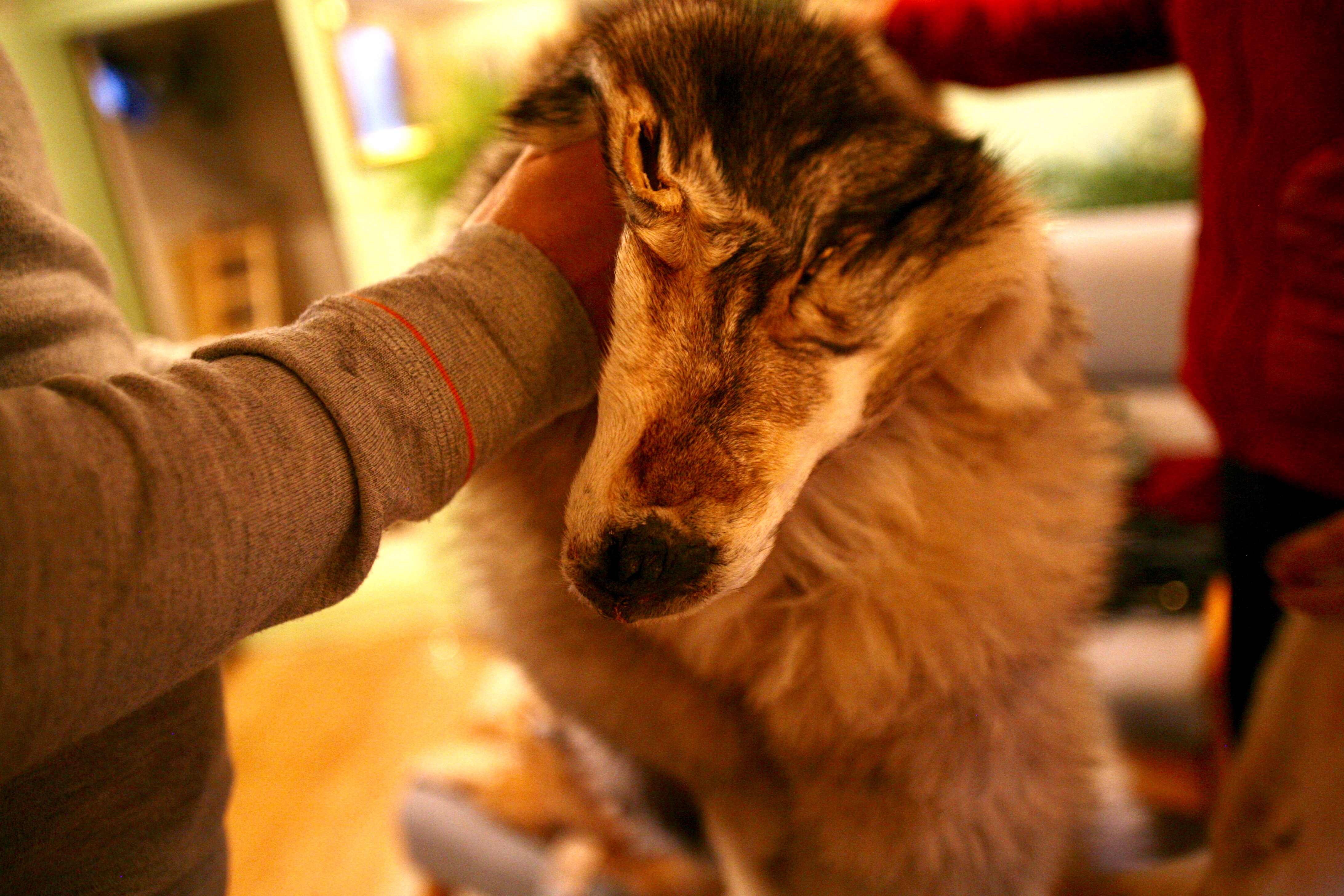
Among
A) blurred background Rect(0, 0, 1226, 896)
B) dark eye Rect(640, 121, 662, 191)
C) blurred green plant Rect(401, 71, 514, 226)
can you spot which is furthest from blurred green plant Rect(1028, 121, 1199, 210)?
dark eye Rect(640, 121, 662, 191)

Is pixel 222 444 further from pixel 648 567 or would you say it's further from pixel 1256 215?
pixel 1256 215

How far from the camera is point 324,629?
1.98 metres

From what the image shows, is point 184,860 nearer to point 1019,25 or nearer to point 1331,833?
point 1331,833

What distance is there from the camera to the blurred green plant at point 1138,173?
2742 millimetres

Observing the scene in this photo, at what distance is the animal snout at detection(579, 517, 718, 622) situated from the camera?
52 cm

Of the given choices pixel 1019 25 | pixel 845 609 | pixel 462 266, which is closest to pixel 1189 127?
pixel 1019 25

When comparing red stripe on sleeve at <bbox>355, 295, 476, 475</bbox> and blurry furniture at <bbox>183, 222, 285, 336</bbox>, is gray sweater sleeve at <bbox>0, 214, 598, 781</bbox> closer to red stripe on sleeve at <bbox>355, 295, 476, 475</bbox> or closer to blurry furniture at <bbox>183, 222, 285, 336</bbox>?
red stripe on sleeve at <bbox>355, 295, 476, 475</bbox>

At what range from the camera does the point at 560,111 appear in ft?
2.18

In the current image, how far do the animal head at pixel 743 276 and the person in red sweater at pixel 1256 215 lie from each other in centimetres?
28

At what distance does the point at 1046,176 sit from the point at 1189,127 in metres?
2.39

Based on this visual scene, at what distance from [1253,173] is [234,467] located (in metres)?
0.86

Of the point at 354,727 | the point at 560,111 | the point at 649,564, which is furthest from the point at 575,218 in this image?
the point at 354,727

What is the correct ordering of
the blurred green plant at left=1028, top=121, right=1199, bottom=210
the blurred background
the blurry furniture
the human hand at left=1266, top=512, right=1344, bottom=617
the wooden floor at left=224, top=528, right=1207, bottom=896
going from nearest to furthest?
1. the human hand at left=1266, top=512, right=1344, bottom=617
2. the wooden floor at left=224, top=528, right=1207, bottom=896
3. the blurred background
4. the blurry furniture
5. the blurred green plant at left=1028, top=121, right=1199, bottom=210

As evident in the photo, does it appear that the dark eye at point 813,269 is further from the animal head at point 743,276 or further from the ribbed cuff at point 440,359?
the ribbed cuff at point 440,359
